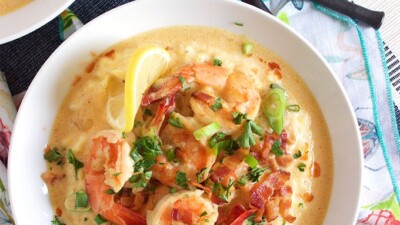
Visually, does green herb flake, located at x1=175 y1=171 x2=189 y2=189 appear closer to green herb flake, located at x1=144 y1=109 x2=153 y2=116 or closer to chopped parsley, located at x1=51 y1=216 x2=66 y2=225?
green herb flake, located at x1=144 y1=109 x2=153 y2=116

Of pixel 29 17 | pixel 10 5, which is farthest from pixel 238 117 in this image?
pixel 10 5

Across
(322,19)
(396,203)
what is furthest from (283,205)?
(322,19)

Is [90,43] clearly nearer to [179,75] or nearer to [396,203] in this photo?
[179,75]

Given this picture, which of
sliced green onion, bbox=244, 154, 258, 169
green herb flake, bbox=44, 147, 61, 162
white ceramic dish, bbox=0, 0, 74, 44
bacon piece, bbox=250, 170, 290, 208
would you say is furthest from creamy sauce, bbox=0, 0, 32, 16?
bacon piece, bbox=250, 170, 290, 208

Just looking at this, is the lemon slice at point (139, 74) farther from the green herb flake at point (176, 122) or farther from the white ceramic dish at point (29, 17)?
the white ceramic dish at point (29, 17)

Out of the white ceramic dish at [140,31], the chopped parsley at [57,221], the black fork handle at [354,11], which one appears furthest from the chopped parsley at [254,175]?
the black fork handle at [354,11]

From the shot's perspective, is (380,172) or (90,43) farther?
(380,172)
